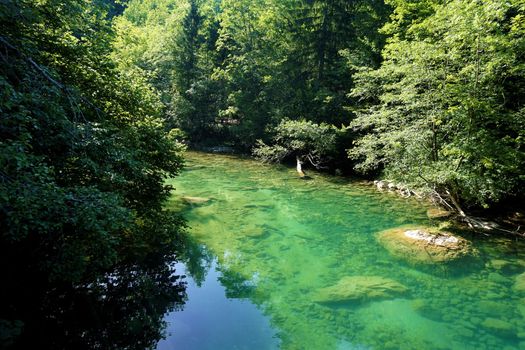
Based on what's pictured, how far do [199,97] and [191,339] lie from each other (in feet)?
81.2

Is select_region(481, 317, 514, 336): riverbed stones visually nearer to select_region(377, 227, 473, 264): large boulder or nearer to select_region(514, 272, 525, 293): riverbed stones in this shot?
select_region(514, 272, 525, 293): riverbed stones

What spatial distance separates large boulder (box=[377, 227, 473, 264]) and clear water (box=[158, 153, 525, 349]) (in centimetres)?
28

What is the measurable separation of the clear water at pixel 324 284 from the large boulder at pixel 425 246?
0.28 metres

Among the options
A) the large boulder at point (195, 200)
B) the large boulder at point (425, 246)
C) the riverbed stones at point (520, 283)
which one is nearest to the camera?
the riverbed stones at point (520, 283)

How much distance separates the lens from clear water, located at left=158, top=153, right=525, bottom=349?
6.08m

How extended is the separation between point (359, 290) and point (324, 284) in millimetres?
787

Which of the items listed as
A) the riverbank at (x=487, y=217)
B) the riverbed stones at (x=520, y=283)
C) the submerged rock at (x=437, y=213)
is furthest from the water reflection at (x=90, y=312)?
the riverbank at (x=487, y=217)

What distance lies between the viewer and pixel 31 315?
5672 mm

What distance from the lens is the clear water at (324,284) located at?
6.08m

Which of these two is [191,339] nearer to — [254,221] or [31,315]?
[31,315]

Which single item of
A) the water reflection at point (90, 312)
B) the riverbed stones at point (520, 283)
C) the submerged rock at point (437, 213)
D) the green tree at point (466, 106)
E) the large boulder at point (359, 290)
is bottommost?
the water reflection at point (90, 312)

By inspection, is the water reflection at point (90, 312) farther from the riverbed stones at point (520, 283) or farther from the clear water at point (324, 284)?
the riverbed stones at point (520, 283)

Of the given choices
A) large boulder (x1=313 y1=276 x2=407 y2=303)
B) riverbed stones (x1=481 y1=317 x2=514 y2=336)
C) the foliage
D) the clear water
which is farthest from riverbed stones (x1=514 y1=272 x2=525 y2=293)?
the foliage

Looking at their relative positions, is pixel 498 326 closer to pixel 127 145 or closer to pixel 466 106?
pixel 466 106
